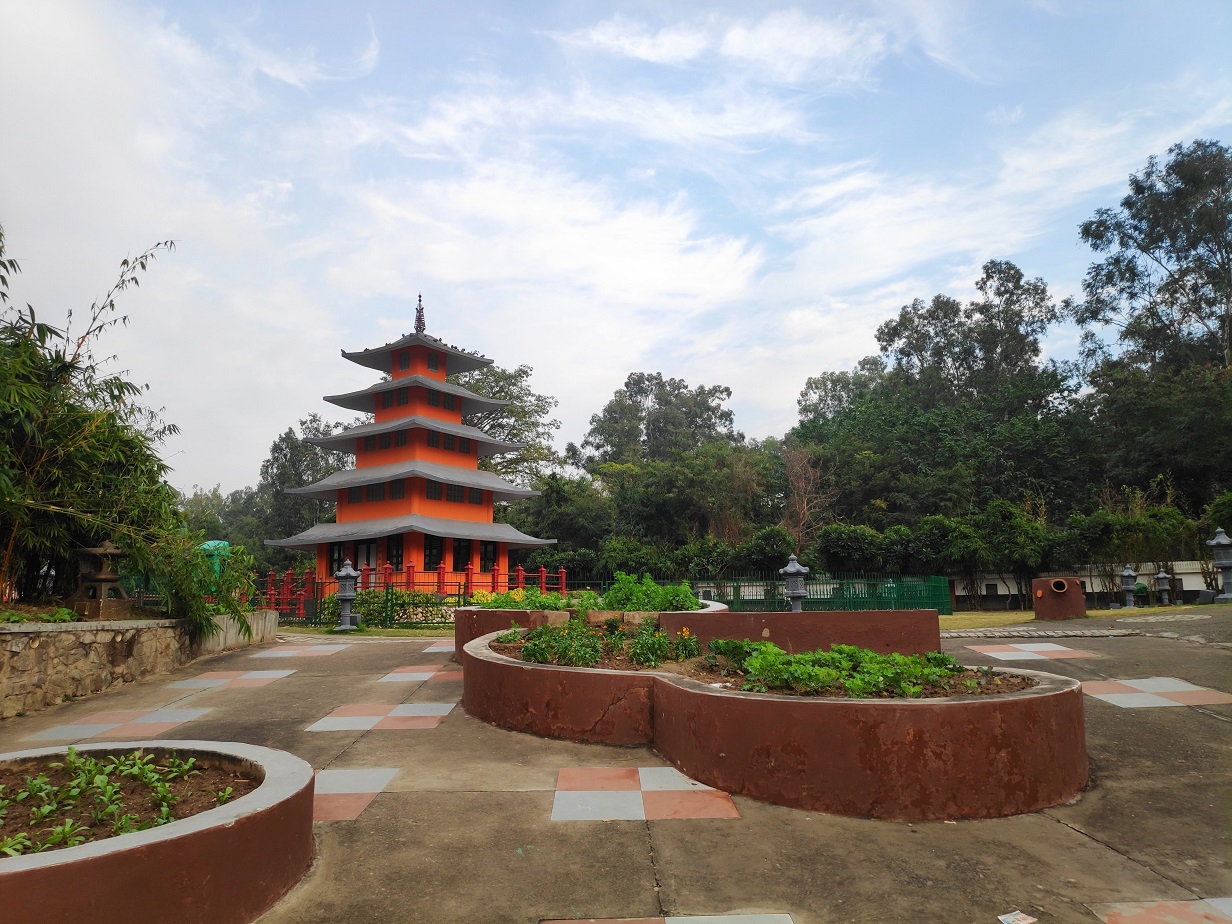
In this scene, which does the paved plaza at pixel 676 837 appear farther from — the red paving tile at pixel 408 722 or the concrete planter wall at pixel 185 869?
the concrete planter wall at pixel 185 869

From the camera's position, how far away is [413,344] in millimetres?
28594

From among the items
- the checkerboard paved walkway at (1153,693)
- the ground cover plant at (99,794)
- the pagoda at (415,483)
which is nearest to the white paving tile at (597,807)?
the ground cover plant at (99,794)

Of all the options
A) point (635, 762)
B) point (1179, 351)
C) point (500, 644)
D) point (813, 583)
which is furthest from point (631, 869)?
point (1179, 351)

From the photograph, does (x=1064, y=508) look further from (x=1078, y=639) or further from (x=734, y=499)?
(x=1078, y=639)

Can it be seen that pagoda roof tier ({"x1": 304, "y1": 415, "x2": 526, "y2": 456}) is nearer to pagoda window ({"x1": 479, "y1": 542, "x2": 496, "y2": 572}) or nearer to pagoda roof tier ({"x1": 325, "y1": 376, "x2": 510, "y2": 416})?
pagoda roof tier ({"x1": 325, "y1": 376, "x2": 510, "y2": 416})

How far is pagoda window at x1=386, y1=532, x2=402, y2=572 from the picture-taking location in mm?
26250

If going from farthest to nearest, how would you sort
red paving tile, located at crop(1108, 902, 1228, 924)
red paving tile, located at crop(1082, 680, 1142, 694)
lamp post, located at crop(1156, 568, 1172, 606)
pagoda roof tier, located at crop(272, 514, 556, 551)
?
pagoda roof tier, located at crop(272, 514, 556, 551) < lamp post, located at crop(1156, 568, 1172, 606) < red paving tile, located at crop(1082, 680, 1142, 694) < red paving tile, located at crop(1108, 902, 1228, 924)

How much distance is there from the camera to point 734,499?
34281 millimetres

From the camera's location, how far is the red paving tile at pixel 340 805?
4.12 m

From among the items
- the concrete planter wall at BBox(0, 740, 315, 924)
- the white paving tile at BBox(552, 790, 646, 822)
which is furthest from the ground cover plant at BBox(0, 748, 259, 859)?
the white paving tile at BBox(552, 790, 646, 822)

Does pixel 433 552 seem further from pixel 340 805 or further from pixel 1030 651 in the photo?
pixel 340 805

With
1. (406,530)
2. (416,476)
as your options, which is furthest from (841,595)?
(416,476)

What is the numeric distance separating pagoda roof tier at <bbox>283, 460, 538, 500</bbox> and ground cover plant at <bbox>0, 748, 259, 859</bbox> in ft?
74.4

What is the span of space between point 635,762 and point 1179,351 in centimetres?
4173
